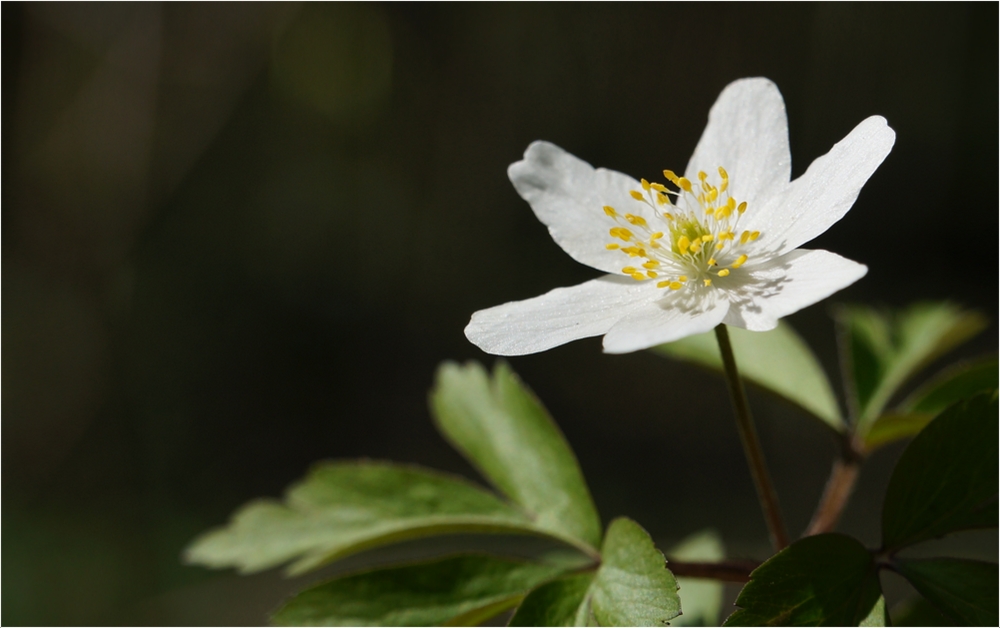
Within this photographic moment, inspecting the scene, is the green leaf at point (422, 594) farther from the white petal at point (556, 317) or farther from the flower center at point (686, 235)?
the flower center at point (686, 235)

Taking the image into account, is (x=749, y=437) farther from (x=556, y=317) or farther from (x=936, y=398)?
(x=936, y=398)

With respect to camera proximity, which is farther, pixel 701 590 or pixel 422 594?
pixel 701 590

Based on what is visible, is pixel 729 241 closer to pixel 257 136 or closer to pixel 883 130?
pixel 883 130

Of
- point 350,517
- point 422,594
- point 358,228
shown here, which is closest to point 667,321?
point 422,594

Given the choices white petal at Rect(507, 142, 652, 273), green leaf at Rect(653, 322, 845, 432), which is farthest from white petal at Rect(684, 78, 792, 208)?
green leaf at Rect(653, 322, 845, 432)

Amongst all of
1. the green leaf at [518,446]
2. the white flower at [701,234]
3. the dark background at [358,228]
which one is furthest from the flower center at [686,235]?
the dark background at [358,228]

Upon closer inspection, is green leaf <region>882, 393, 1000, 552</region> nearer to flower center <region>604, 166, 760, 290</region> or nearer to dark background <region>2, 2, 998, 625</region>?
flower center <region>604, 166, 760, 290</region>

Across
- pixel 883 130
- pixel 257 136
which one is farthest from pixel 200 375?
pixel 883 130
